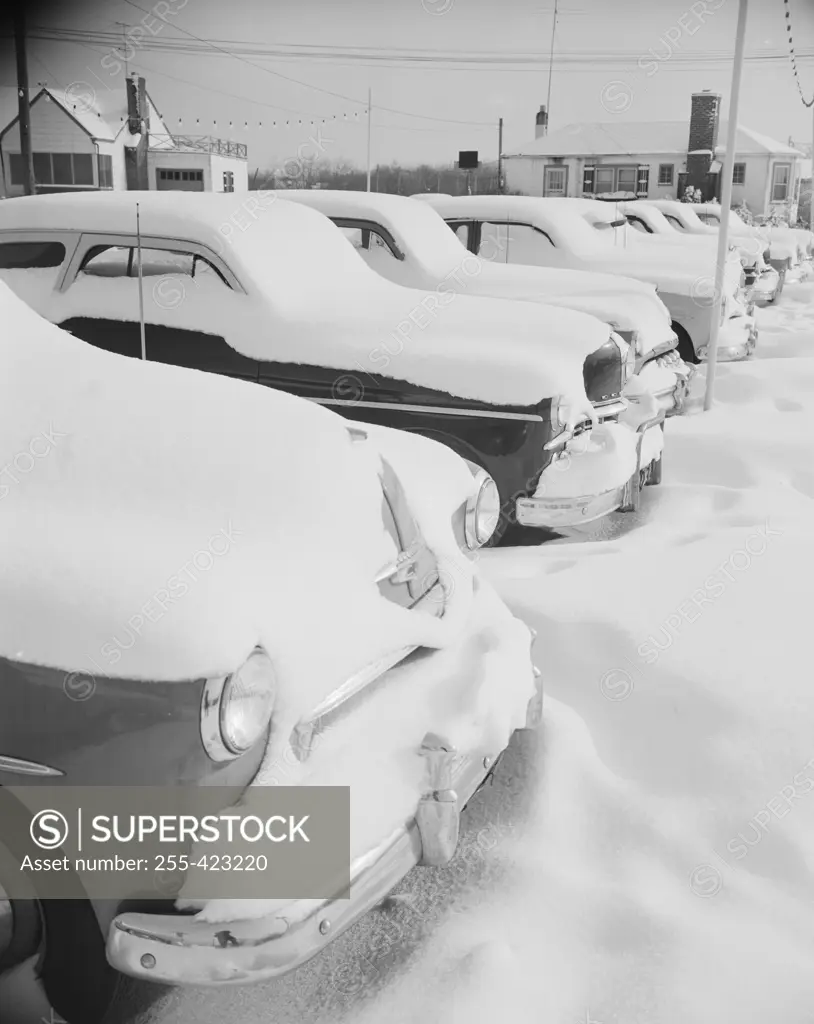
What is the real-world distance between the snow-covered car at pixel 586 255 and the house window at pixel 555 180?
111 ft

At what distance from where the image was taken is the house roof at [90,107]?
1533 inches

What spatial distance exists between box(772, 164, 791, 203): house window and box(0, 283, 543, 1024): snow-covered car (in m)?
44.8

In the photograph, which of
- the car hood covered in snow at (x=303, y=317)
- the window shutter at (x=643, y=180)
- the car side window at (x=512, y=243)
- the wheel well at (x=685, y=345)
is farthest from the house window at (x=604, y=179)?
the car hood covered in snow at (x=303, y=317)

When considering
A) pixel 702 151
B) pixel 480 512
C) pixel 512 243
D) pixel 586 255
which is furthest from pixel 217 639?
pixel 702 151

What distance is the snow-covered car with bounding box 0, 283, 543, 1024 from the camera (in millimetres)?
1804

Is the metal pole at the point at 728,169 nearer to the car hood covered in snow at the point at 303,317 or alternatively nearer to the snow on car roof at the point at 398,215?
the snow on car roof at the point at 398,215

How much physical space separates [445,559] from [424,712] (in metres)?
0.49

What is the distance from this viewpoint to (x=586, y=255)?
31.4ft

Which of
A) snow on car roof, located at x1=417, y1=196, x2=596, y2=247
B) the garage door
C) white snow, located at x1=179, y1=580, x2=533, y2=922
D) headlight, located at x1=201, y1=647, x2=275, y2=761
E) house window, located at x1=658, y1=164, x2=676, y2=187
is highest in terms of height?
house window, located at x1=658, y1=164, x2=676, y2=187

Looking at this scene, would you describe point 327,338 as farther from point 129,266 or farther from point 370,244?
point 370,244

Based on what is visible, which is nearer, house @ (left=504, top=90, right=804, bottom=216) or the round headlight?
the round headlight

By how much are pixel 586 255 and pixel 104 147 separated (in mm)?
34904

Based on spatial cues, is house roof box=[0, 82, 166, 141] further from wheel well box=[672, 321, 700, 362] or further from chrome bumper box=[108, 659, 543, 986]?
chrome bumper box=[108, 659, 543, 986]

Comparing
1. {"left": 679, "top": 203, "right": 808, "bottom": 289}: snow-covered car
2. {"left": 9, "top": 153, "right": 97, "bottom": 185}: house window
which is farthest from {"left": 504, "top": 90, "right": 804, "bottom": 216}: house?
{"left": 679, "top": 203, "right": 808, "bottom": 289}: snow-covered car
